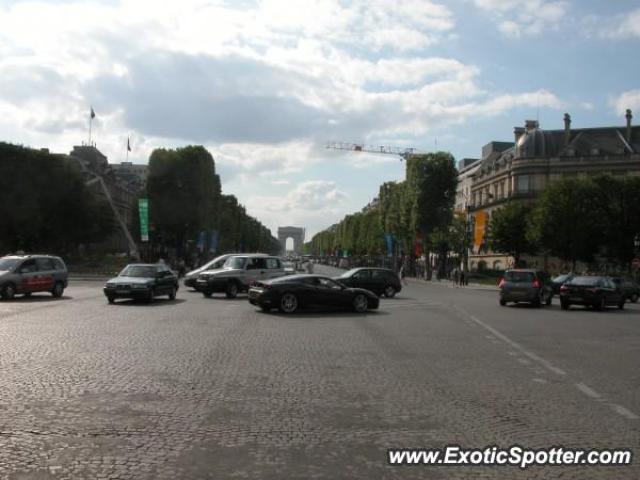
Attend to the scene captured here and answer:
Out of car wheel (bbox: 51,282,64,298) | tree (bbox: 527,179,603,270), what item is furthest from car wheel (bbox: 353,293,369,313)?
tree (bbox: 527,179,603,270)

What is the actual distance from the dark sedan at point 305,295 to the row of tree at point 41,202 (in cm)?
4463

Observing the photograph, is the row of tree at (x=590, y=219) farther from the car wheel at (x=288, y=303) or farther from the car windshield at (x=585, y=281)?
the car wheel at (x=288, y=303)

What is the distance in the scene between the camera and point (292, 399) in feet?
28.8

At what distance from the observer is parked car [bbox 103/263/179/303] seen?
25.6 meters

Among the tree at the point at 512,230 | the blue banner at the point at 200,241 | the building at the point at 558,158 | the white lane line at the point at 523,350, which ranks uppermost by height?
the building at the point at 558,158

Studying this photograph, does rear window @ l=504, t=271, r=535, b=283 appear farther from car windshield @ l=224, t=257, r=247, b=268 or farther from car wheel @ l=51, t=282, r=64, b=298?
car wheel @ l=51, t=282, r=64, b=298

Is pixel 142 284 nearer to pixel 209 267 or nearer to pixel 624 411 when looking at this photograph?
pixel 209 267

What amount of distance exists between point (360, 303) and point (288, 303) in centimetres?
276

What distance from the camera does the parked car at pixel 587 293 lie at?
2902 cm

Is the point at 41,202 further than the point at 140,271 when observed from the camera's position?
Yes

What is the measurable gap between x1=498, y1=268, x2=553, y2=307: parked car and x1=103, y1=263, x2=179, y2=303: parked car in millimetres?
14193

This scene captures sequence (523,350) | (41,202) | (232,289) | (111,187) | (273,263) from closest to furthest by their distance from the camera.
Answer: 1. (523,350)
2. (232,289)
3. (273,263)
4. (41,202)
5. (111,187)

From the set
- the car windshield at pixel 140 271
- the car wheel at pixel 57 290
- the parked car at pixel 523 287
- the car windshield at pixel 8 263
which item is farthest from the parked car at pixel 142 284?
the parked car at pixel 523 287

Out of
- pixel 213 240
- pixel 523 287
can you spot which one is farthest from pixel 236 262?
pixel 213 240
